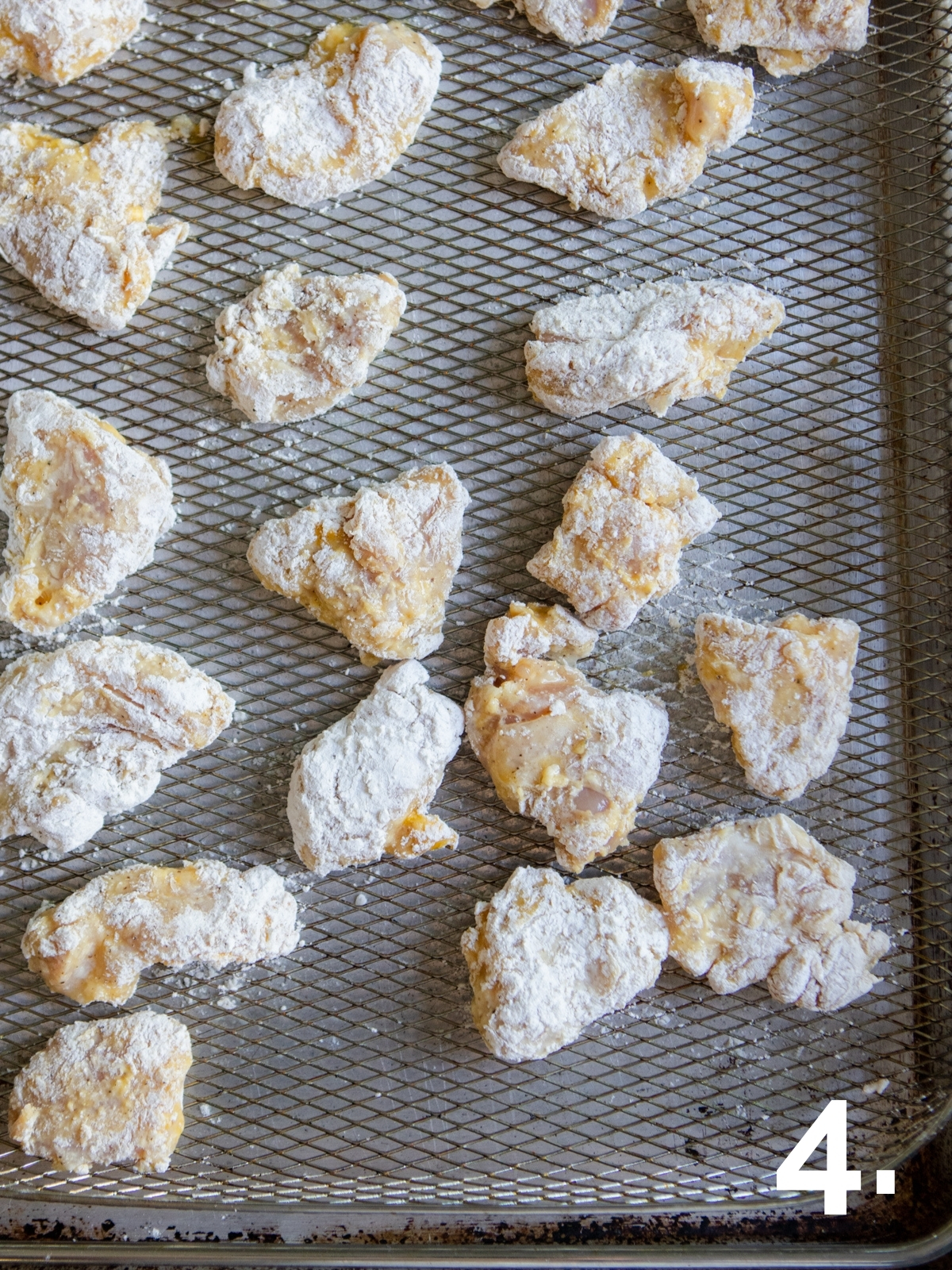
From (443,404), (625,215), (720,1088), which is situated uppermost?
(625,215)

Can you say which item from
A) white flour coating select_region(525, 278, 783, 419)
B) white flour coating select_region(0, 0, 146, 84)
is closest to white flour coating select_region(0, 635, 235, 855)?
white flour coating select_region(525, 278, 783, 419)

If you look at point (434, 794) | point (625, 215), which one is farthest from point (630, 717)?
point (625, 215)

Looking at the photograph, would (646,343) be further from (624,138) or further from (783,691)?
(783,691)

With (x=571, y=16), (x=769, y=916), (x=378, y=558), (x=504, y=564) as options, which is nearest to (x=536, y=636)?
(x=504, y=564)

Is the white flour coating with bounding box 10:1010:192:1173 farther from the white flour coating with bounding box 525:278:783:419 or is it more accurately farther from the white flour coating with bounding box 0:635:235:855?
the white flour coating with bounding box 525:278:783:419

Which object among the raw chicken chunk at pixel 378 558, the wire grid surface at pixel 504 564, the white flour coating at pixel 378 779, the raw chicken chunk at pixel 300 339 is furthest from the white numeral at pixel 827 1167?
the raw chicken chunk at pixel 300 339

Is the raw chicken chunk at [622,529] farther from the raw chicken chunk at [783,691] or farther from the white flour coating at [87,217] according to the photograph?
the white flour coating at [87,217]

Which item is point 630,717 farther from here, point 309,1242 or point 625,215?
point 309,1242
